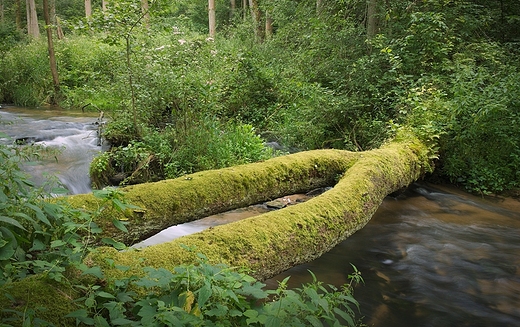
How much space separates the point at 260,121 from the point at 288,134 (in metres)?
1.58

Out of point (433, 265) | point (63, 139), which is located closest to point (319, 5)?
point (63, 139)

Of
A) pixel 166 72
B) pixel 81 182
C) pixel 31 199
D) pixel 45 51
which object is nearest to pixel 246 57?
pixel 166 72

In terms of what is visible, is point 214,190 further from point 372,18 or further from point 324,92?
point 372,18

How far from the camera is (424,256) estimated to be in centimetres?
557

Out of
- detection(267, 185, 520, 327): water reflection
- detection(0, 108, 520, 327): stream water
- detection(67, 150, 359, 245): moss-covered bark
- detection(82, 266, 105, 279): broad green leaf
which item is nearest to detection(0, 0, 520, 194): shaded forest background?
detection(0, 108, 520, 327): stream water

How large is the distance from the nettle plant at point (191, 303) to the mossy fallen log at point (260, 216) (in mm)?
144

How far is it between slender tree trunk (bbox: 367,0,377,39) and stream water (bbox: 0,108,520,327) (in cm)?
458

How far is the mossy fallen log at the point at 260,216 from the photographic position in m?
2.53

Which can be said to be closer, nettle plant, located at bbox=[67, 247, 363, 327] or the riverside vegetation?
nettle plant, located at bbox=[67, 247, 363, 327]

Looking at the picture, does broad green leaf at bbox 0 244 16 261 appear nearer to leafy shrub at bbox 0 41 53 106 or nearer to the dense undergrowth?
the dense undergrowth

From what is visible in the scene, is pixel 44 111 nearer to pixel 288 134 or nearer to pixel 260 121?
pixel 260 121

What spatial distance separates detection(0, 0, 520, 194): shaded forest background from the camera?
23.5ft

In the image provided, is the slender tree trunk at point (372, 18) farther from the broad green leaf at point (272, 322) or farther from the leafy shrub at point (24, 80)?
the leafy shrub at point (24, 80)

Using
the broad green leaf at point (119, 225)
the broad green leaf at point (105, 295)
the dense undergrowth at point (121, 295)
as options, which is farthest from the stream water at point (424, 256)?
the broad green leaf at point (105, 295)
